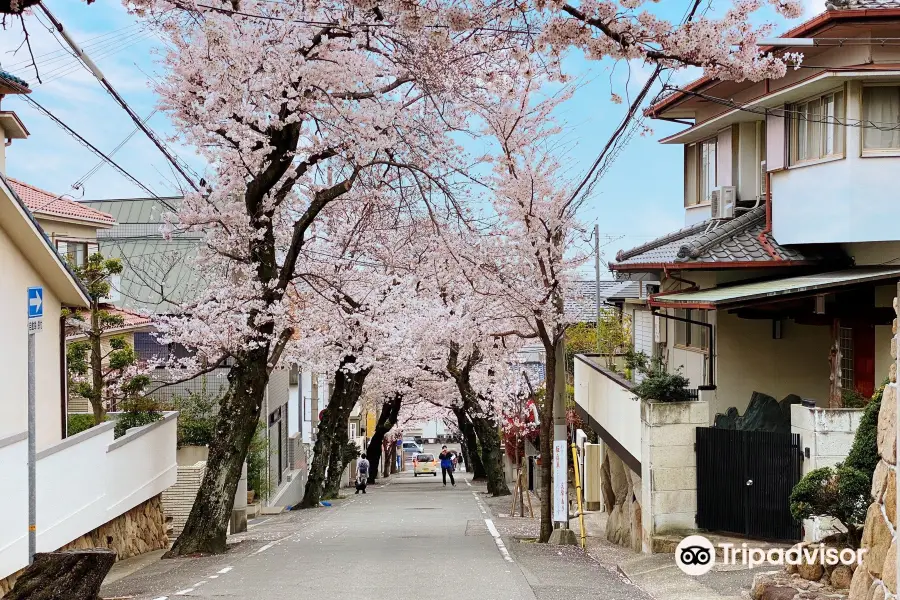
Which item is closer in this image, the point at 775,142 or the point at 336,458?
the point at 775,142

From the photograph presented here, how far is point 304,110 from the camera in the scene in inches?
613

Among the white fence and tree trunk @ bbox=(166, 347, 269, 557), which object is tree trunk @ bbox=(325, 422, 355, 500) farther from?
tree trunk @ bbox=(166, 347, 269, 557)

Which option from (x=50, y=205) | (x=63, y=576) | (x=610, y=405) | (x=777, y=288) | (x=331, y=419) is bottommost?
(x=331, y=419)

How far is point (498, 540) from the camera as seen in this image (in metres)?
18.3

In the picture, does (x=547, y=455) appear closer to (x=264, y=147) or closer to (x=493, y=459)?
(x=264, y=147)

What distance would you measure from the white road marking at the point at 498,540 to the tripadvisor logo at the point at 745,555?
287 centimetres

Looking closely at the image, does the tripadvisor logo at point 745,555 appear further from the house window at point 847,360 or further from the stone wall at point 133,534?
the stone wall at point 133,534

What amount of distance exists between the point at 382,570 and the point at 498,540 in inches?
209

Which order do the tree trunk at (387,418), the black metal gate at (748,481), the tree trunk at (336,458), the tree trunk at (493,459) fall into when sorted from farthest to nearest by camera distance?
the tree trunk at (387,418) → the tree trunk at (493,459) → the tree trunk at (336,458) → the black metal gate at (748,481)

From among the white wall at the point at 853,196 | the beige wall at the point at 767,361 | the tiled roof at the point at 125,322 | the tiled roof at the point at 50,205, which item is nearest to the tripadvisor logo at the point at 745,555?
the beige wall at the point at 767,361

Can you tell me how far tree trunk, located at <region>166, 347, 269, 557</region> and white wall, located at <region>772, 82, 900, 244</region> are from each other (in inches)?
372

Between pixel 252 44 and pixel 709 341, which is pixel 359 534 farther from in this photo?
pixel 252 44

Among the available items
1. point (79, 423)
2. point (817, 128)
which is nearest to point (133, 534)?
point (79, 423)

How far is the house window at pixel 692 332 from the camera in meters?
18.1
